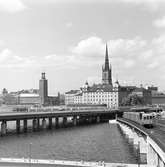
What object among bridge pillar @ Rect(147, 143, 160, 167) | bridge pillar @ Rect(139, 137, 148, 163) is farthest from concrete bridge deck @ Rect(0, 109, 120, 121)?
bridge pillar @ Rect(147, 143, 160, 167)

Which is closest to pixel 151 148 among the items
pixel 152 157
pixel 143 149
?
pixel 152 157

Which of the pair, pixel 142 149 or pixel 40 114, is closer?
pixel 142 149

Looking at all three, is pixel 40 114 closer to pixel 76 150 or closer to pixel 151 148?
pixel 76 150

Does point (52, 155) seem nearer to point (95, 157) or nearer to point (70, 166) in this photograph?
point (95, 157)

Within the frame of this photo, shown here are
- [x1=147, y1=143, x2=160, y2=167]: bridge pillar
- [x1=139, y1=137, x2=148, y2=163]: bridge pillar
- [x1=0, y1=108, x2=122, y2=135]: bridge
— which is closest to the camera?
[x1=147, y1=143, x2=160, y2=167]: bridge pillar

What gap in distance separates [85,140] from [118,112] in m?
96.9

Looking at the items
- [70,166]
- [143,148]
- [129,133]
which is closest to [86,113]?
[129,133]

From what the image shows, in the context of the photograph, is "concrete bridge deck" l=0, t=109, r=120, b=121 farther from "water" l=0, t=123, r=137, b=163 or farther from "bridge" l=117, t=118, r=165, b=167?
"bridge" l=117, t=118, r=165, b=167

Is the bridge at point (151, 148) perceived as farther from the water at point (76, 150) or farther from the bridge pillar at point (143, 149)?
the water at point (76, 150)

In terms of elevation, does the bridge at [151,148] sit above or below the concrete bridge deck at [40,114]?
below

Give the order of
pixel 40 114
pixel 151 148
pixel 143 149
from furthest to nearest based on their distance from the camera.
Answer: pixel 40 114
pixel 143 149
pixel 151 148

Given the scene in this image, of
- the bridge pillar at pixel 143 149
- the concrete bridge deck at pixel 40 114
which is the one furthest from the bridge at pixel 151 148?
the concrete bridge deck at pixel 40 114

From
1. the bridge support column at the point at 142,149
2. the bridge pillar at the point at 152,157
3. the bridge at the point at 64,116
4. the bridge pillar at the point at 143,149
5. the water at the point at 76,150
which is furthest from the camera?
the bridge at the point at 64,116

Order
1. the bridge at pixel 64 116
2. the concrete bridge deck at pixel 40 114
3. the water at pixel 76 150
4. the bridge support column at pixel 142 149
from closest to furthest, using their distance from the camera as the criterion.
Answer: the water at pixel 76 150, the bridge support column at pixel 142 149, the concrete bridge deck at pixel 40 114, the bridge at pixel 64 116
